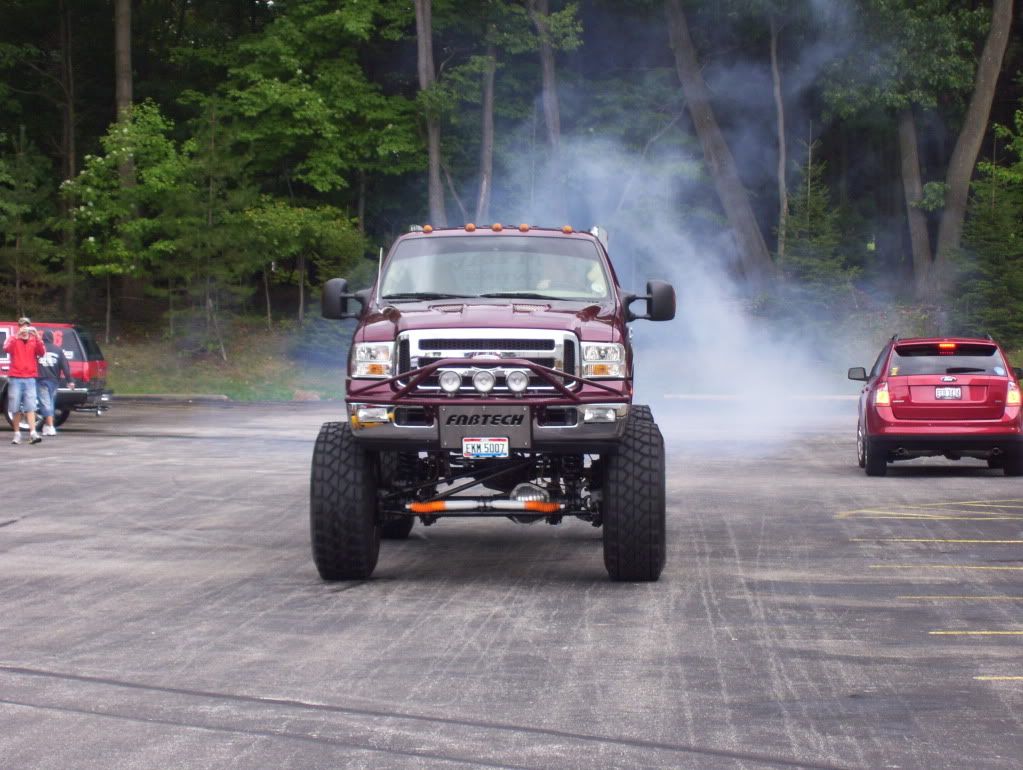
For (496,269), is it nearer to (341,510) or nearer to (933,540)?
(341,510)

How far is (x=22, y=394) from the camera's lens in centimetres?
2433

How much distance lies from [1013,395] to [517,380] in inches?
376

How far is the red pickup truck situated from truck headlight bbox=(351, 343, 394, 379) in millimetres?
18383

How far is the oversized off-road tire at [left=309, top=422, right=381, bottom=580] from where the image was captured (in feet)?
34.8

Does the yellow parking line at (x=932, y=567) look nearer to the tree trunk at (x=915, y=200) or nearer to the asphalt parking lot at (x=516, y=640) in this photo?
the asphalt parking lot at (x=516, y=640)

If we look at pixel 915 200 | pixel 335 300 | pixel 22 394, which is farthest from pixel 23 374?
pixel 915 200

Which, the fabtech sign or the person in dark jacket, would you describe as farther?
the person in dark jacket

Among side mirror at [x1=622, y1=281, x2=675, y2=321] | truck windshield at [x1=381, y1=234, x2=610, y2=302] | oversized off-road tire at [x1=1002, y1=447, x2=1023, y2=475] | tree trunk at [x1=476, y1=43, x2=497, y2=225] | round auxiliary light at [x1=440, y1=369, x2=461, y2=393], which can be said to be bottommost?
oversized off-road tire at [x1=1002, y1=447, x2=1023, y2=475]

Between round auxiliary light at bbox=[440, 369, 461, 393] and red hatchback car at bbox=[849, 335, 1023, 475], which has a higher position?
round auxiliary light at bbox=[440, 369, 461, 393]

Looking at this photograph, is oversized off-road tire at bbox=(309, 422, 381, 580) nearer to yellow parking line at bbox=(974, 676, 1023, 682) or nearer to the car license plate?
the car license plate

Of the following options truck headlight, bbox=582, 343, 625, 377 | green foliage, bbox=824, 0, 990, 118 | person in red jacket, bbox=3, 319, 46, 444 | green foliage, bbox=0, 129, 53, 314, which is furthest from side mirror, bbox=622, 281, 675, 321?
green foliage, bbox=824, 0, 990, 118

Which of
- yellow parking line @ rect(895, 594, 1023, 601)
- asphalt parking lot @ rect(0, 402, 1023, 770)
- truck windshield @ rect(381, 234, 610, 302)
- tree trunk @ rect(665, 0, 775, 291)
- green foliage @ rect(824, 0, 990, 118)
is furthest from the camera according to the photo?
tree trunk @ rect(665, 0, 775, 291)

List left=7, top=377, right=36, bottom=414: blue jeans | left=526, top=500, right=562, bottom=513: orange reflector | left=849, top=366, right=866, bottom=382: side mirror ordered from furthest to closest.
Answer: left=7, top=377, right=36, bottom=414: blue jeans < left=849, top=366, right=866, bottom=382: side mirror < left=526, top=500, right=562, bottom=513: orange reflector

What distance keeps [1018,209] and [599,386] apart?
33772 millimetres
